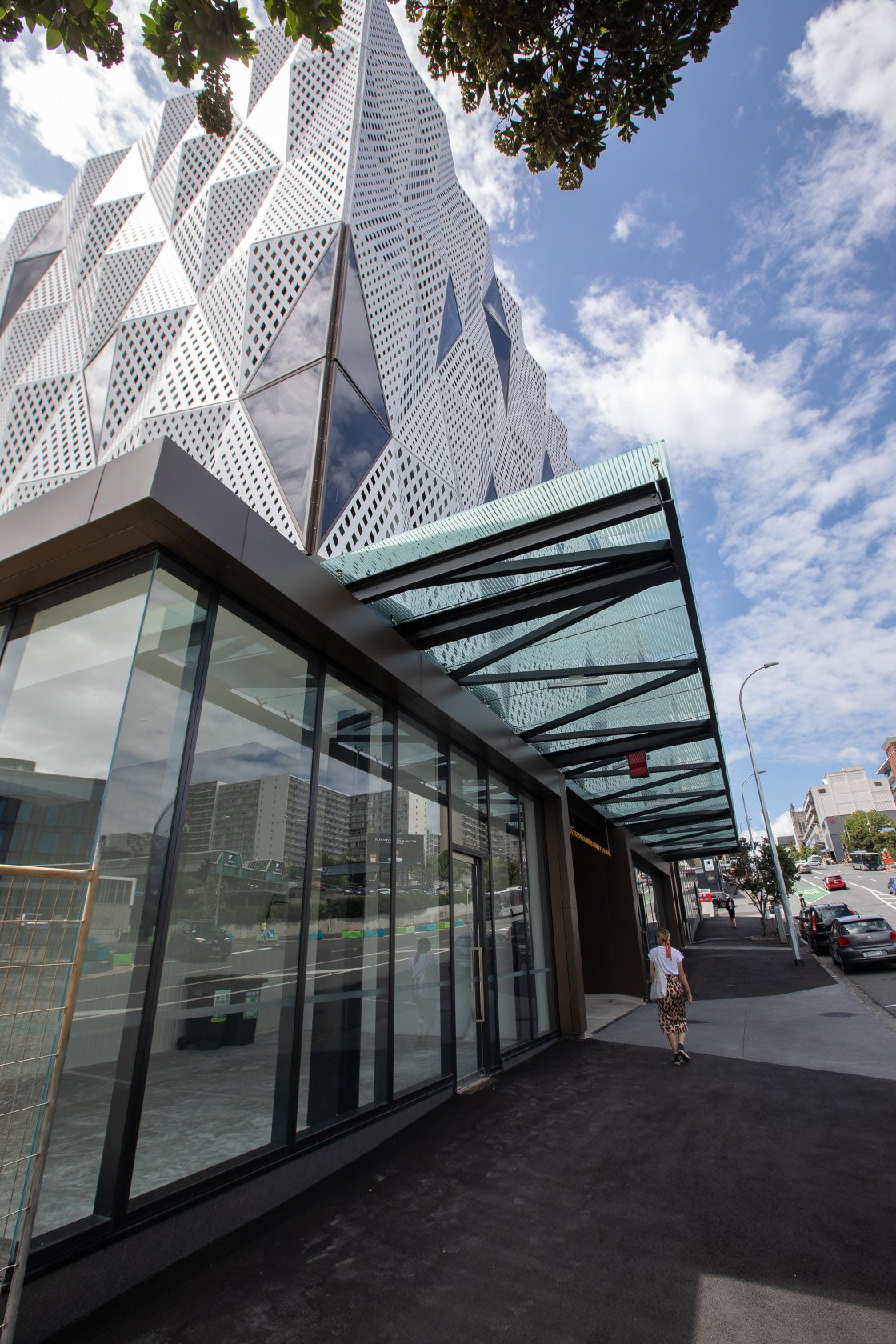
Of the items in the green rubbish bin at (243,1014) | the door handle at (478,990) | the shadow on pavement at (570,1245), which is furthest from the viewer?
the door handle at (478,990)

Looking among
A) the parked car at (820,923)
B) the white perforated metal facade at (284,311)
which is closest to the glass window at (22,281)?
the white perforated metal facade at (284,311)

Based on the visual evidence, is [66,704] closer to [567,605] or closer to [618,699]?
[567,605]

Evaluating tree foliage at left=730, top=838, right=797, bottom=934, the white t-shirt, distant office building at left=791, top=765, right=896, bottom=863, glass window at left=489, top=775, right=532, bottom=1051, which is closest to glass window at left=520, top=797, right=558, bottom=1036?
glass window at left=489, top=775, right=532, bottom=1051

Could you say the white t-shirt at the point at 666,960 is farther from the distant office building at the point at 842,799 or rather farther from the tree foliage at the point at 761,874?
the distant office building at the point at 842,799

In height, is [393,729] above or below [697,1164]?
above

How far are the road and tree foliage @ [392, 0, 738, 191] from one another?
1338 cm

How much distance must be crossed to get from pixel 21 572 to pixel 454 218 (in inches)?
436

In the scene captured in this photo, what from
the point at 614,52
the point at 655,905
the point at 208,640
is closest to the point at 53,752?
the point at 208,640

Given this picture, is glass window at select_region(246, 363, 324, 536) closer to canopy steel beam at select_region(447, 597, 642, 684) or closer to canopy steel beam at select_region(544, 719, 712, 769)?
canopy steel beam at select_region(447, 597, 642, 684)

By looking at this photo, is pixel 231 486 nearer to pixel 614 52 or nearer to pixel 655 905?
pixel 614 52

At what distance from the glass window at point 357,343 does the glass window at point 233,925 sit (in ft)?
12.4

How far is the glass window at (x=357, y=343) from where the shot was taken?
7.46 meters

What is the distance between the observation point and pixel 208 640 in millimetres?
4773

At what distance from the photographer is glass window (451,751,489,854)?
8422 mm
